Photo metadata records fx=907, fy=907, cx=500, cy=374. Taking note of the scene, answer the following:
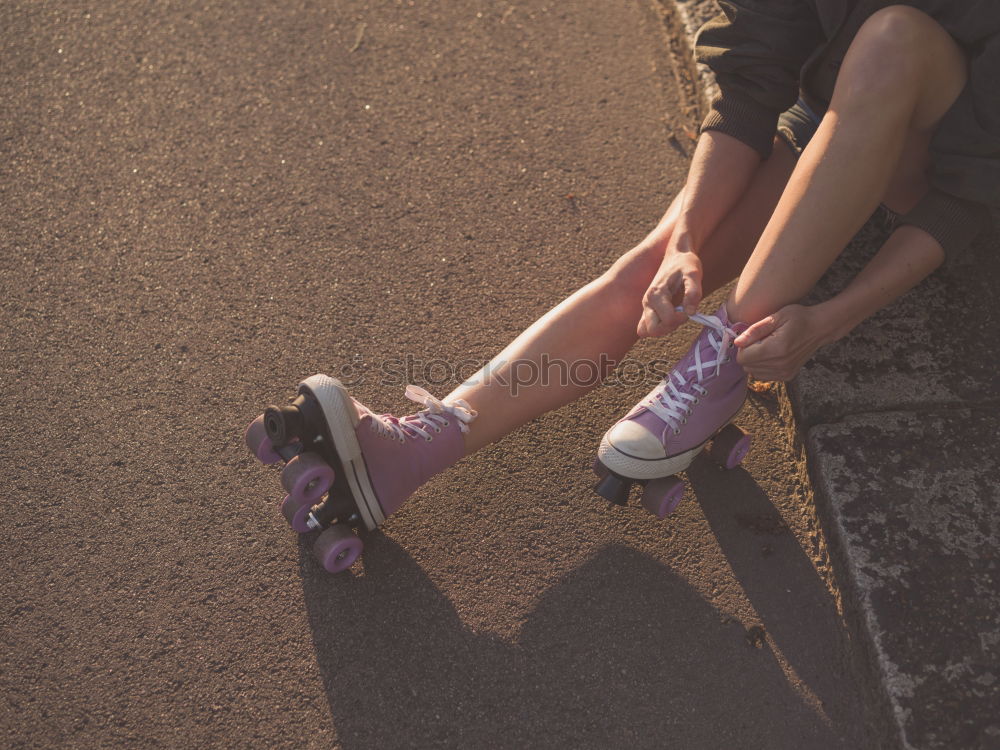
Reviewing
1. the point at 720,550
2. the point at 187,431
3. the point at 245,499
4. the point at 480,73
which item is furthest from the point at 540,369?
the point at 480,73

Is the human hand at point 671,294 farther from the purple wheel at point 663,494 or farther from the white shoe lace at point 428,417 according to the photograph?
the white shoe lace at point 428,417

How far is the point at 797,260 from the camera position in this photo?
189cm

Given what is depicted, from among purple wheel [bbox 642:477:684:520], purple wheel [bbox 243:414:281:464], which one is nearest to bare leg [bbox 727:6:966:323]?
purple wheel [bbox 642:477:684:520]

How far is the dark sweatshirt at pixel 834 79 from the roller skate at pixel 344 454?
3.36ft

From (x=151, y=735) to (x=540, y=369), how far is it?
114cm

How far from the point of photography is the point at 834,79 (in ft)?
6.96

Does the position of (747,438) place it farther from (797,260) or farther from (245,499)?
(245,499)

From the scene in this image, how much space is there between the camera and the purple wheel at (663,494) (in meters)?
2.07

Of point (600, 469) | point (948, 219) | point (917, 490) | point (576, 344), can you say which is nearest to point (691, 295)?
point (576, 344)

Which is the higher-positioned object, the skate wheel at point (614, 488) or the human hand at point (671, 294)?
the human hand at point (671, 294)

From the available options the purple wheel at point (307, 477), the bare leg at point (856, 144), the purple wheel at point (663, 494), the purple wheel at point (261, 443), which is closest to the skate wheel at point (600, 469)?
the purple wheel at point (663, 494)

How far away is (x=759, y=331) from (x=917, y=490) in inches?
22.2

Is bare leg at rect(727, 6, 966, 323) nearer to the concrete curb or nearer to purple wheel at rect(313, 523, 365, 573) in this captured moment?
the concrete curb

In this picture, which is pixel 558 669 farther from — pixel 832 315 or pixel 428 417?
pixel 832 315
